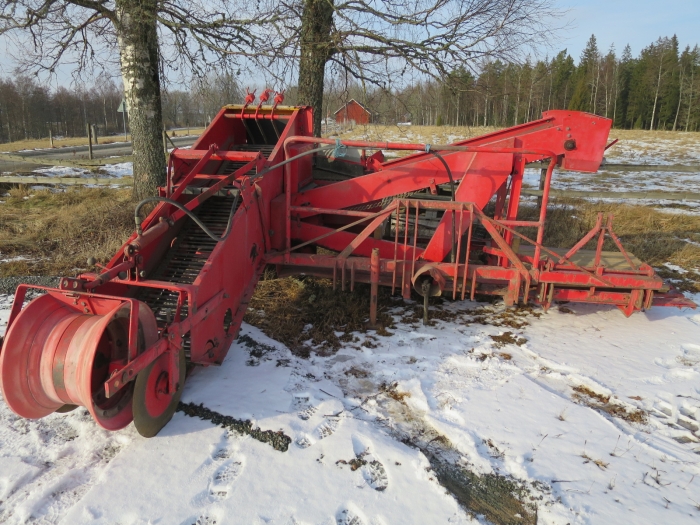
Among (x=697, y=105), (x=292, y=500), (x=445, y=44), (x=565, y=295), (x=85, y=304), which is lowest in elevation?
(x=292, y=500)

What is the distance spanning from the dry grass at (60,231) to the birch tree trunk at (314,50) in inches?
143

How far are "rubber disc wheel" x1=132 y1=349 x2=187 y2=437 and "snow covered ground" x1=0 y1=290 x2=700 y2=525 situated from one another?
0.09 metres

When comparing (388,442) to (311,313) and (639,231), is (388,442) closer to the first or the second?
(311,313)

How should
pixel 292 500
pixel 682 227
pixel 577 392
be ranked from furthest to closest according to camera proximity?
pixel 682 227, pixel 577 392, pixel 292 500

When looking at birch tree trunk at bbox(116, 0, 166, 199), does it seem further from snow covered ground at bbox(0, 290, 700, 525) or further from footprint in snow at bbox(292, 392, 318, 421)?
footprint in snow at bbox(292, 392, 318, 421)

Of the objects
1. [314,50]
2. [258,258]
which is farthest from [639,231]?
[258,258]

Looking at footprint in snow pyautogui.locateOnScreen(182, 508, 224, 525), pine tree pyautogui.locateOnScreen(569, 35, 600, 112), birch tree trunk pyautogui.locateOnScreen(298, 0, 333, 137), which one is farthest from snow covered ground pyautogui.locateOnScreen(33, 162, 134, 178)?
pine tree pyautogui.locateOnScreen(569, 35, 600, 112)

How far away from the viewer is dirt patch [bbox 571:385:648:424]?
3.45 m

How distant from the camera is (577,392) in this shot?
376 centimetres

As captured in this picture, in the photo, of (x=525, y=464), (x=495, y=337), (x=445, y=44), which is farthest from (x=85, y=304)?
(x=445, y=44)

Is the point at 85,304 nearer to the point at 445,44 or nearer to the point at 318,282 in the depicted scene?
the point at 318,282

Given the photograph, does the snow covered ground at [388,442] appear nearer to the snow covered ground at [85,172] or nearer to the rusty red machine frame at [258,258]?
the rusty red machine frame at [258,258]

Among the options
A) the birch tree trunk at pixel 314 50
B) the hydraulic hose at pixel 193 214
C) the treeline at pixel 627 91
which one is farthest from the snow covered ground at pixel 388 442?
the treeline at pixel 627 91

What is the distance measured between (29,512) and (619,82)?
64.4 meters
